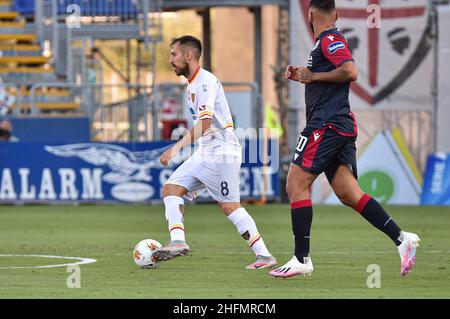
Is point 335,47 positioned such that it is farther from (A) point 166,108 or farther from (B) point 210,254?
(A) point 166,108

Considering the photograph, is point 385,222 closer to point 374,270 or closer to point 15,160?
point 374,270

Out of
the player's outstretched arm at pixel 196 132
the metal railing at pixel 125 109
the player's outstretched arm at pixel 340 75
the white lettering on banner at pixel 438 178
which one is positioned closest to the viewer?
the player's outstretched arm at pixel 340 75

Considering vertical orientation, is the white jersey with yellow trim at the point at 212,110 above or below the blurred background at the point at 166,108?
above

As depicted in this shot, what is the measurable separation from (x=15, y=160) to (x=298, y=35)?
281 inches

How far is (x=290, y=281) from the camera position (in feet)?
35.7

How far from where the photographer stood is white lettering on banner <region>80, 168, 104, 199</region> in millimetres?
24734

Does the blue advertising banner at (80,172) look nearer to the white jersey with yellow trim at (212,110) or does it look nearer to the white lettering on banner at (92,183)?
the white lettering on banner at (92,183)

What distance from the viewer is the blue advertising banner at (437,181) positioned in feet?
82.7

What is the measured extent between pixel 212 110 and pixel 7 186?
44.9 ft

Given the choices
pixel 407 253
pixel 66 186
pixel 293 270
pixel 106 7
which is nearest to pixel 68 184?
pixel 66 186

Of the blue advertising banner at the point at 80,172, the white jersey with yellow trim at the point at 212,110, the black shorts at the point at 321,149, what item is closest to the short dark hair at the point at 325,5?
the black shorts at the point at 321,149

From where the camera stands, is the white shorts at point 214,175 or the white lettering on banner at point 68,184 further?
the white lettering on banner at point 68,184

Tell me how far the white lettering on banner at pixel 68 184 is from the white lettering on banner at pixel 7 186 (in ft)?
3.14

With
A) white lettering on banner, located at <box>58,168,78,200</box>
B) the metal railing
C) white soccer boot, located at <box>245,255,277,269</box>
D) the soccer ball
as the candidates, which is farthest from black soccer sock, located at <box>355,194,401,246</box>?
the metal railing
